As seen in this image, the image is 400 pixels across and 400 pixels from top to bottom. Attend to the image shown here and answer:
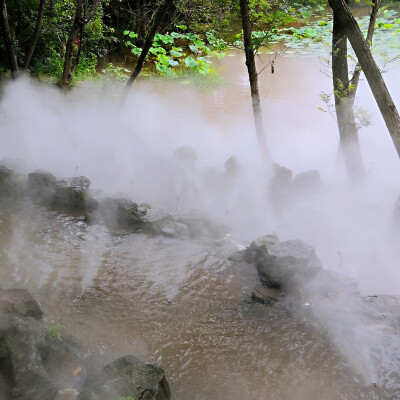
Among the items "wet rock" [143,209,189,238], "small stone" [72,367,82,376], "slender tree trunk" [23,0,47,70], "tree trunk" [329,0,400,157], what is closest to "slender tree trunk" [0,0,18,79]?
"slender tree trunk" [23,0,47,70]

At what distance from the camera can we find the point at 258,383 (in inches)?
144

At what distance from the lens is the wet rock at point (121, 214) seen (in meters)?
6.26

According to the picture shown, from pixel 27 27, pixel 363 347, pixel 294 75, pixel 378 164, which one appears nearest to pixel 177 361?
pixel 363 347

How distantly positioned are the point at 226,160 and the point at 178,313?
526cm

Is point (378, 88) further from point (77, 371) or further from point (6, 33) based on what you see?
point (6, 33)

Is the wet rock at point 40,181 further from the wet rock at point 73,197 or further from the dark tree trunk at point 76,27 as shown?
the dark tree trunk at point 76,27

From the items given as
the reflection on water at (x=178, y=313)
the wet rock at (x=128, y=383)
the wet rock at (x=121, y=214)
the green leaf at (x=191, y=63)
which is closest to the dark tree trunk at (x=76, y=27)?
the wet rock at (x=121, y=214)

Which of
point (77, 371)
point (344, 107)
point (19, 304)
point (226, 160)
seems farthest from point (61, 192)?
point (344, 107)

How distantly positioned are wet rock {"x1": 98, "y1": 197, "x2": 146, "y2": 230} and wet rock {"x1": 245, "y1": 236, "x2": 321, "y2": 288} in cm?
201

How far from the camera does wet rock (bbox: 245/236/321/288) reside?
4855 mm

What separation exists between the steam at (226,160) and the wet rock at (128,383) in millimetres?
1802

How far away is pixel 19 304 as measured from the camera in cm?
383

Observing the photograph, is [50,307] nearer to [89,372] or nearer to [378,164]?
[89,372]

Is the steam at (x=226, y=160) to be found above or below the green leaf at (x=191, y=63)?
below
